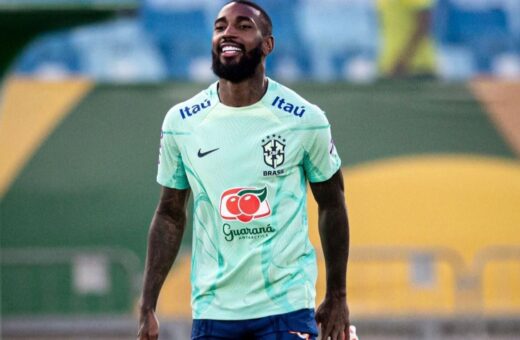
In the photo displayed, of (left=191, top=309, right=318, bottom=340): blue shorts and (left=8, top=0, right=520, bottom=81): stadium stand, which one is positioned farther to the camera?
(left=8, top=0, right=520, bottom=81): stadium stand

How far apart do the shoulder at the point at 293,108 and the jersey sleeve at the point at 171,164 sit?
48 cm

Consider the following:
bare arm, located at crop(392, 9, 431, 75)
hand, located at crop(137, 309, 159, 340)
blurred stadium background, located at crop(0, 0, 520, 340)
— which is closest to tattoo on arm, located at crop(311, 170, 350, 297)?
hand, located at crop(137, 309, 159, 340)

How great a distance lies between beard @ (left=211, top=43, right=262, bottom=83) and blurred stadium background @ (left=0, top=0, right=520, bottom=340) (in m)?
8.04

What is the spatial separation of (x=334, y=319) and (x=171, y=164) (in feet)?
3.42

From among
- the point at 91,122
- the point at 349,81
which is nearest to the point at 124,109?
the point at 91,122

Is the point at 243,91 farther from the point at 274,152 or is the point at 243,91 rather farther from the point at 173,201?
the point at 173,201

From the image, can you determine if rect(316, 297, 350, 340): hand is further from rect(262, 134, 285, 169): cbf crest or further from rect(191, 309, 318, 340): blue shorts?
rect(262, 134, 285, 169): cbf crest

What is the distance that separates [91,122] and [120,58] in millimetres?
794

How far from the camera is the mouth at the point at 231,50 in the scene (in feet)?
18.8

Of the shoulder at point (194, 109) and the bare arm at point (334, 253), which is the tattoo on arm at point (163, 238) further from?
the bare arm at point (334, 253)

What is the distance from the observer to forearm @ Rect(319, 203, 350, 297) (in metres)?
5.89

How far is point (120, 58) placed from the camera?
14508 millimetres

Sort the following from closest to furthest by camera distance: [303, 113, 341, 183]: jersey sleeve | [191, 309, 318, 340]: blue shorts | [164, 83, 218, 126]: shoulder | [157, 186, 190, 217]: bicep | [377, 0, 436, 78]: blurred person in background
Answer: [191, 309, 318, 340]: blue shorts, [303, 113, 341, 183]: jersey sleeve, [164, 83, 218, 126]: shoulder, [157, 186, 190, 217]: bicep, [377, 0, 436, 78]: blurred person in background

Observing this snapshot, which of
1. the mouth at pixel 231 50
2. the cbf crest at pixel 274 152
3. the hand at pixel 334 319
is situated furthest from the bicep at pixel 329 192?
the mouth at pixel 231 50
